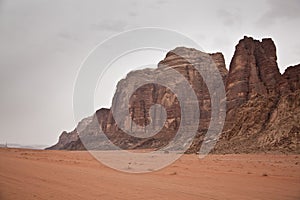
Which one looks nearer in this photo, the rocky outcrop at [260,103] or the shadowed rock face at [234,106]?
the rocky outcrop at [260,103]

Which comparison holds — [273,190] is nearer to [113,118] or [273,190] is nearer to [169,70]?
[169,70]

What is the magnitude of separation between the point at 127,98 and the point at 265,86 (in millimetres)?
74962

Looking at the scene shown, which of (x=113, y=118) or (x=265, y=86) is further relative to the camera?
(x=113, y=118)

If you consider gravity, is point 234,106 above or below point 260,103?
above

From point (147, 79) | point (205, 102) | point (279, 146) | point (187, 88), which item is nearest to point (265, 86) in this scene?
point (205, 102)

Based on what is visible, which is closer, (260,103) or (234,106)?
(260,103)

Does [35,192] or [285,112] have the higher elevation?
[285,112]

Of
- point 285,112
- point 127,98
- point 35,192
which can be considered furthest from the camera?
point 127,98

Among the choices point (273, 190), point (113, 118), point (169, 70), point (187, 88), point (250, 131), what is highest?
point (169, 70)

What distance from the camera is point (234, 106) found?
88.3 metres

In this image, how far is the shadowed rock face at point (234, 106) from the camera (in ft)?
152

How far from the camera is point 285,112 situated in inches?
1866

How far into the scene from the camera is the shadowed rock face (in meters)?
46.4

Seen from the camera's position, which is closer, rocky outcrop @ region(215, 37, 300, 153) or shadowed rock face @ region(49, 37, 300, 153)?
rocky outcrop @ region(215, 37, 300, 153)
